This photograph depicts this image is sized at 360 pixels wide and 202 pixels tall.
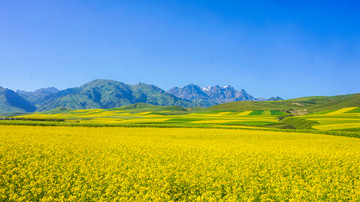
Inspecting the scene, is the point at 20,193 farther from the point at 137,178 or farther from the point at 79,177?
the point at 137,178

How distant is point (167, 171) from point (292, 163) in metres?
8.59

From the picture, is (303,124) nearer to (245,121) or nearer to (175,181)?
(245,121)

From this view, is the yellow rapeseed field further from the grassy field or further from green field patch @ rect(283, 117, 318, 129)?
green field patch @ rect(283, 117, 318, 129)

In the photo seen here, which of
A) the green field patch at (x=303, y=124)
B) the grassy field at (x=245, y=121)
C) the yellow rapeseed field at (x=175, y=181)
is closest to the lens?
the yellow rapeseed field at (x=175, y=181)

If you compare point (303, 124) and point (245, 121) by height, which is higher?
point (245, 121)

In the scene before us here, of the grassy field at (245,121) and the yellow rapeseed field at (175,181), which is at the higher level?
the grassy field at (245,121)

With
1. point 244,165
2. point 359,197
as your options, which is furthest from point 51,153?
point 359,197

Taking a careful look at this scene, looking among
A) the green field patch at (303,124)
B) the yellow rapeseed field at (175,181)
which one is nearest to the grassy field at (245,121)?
the green field patch at (303,124)

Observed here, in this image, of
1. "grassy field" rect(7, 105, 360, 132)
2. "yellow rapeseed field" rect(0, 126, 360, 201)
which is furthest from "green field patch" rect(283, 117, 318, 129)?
"yellow rapeseed field" rect(0, 126, 360, 201)

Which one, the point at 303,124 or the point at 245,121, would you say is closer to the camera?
the point at 303,124

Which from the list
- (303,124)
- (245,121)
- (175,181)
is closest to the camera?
(175,181)

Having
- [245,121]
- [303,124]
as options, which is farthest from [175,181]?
[303,124]

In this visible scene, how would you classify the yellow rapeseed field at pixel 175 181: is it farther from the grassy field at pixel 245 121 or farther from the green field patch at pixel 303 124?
the green field patch at pixel 303 124

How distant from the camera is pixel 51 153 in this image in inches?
579
